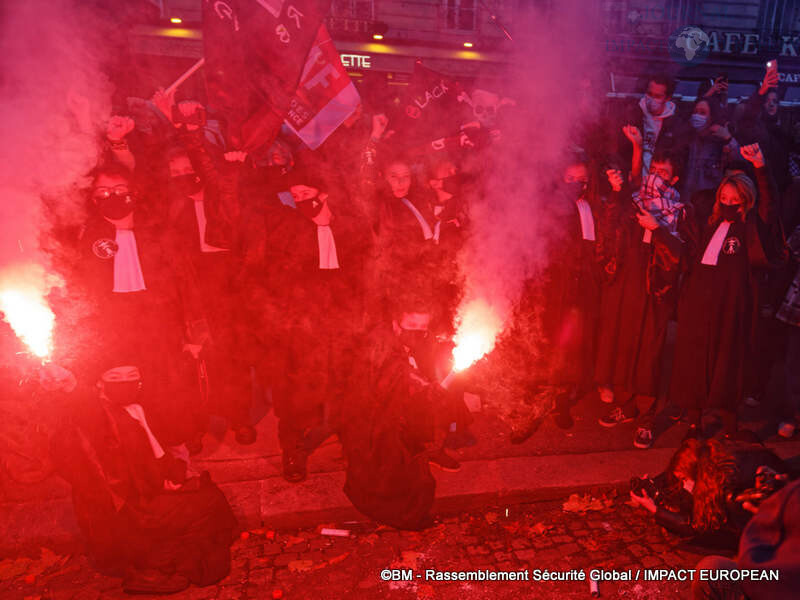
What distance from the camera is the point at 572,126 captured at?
6879 mm

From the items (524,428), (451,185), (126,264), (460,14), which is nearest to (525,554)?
(524,428)

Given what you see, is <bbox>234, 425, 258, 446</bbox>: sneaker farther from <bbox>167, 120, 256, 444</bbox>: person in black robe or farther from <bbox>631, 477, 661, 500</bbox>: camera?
<bbox>631, 477, 661, 500</bbox>: camera

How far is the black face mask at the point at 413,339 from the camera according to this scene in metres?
4.98

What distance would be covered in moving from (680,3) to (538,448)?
1841 centimetres

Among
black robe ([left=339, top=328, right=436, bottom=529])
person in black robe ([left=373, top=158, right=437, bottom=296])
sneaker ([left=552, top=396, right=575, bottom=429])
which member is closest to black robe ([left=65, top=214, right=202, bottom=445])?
black robe ([left=339, top=328, right=436, bottom=529])

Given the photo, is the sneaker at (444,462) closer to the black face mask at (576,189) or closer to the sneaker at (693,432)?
the sneaker at (693,432)

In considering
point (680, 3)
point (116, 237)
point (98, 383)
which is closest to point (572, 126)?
point (116, 237)

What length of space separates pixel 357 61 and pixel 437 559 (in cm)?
1410

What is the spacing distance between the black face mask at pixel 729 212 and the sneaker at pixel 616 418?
2.09 meters

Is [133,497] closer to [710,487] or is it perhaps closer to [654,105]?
[710,487]

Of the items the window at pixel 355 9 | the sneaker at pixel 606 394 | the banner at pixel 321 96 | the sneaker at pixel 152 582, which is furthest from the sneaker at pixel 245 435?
the window at pixel 355 9

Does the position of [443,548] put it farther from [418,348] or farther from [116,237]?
[116,237]

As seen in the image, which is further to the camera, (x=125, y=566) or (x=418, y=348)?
(x=418, y=348)

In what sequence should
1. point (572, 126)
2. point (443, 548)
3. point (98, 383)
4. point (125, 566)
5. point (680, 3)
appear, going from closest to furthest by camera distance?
point (125, 566) < point (443, 548) < point (98, 383) < point (572, 126) < point (680, 3)
